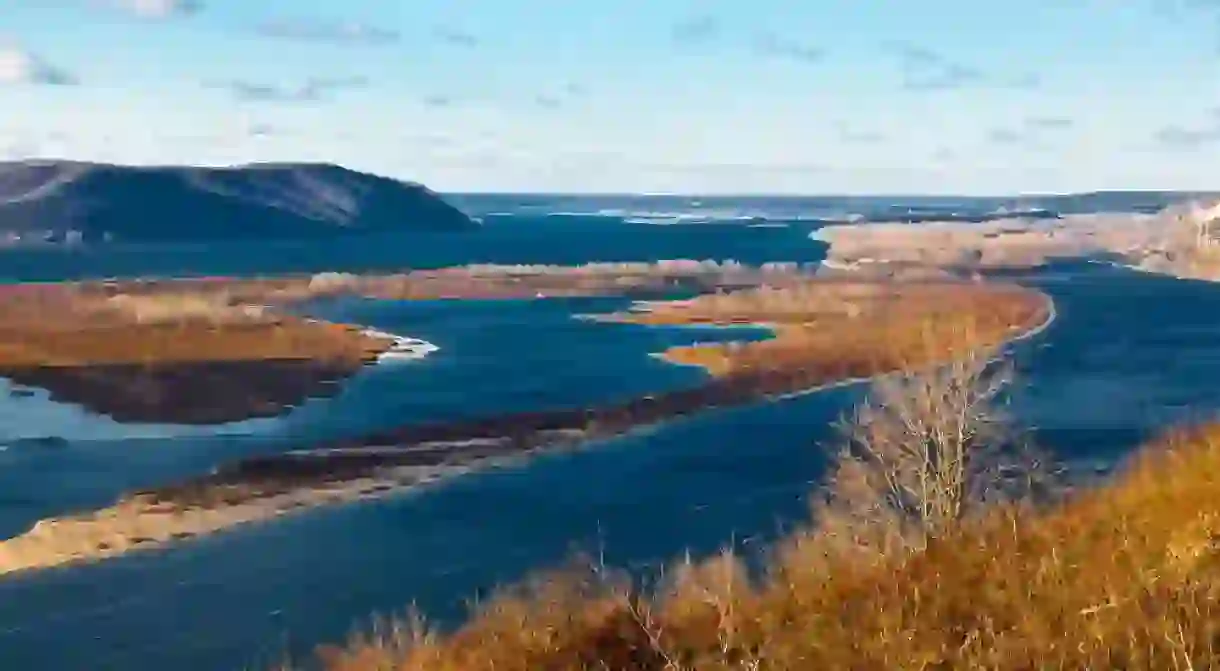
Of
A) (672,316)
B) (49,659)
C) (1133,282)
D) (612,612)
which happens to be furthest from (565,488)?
(1133,282)

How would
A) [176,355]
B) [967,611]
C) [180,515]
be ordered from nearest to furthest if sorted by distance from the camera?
[967,611] → [180,515] → [176,355]

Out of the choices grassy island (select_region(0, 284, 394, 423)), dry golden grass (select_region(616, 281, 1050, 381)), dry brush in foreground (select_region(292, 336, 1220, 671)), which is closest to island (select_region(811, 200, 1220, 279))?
dry golden grass (select_region(616, 281, 1050, 381))

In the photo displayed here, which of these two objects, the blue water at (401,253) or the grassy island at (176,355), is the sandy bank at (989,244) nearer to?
the blue water at (401,253)

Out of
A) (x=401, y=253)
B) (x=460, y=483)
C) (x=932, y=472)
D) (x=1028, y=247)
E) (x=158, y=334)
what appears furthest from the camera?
(x=401, y=253)

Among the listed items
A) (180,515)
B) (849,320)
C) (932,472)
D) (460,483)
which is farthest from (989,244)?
(932,472)

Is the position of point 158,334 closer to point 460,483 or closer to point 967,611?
point 460,483

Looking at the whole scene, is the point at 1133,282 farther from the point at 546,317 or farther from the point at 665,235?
the point at 665,235

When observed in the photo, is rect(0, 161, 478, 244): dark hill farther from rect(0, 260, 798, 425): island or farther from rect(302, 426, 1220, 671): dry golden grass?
rect(302, 426, 1220, 671): dry golden grass
